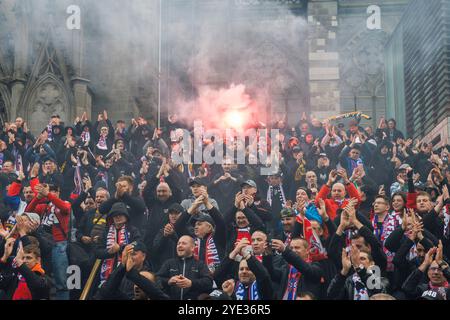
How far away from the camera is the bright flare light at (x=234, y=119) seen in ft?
58.0

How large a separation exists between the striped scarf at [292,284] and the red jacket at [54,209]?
10.2ft

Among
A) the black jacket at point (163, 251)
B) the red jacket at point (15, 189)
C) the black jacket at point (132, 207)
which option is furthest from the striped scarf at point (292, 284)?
the red jacket at point (15, 189)

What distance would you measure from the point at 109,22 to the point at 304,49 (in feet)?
17.8

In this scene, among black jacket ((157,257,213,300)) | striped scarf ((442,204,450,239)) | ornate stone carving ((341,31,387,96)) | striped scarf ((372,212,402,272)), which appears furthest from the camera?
ornate stone carving ((341,31,387,96))

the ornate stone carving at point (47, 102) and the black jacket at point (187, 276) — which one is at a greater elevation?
the ornate stone carving at point (47, 102)

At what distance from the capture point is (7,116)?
702 inches

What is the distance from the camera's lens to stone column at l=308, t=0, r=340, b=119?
18938 millimetres

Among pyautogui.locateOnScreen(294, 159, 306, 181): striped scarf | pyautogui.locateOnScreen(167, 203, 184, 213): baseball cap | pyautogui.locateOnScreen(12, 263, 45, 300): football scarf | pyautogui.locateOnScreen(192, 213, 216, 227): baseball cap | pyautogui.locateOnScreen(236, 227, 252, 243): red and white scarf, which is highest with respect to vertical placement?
pyautogui.locateOnScreen(294, 159, 306, 181): striped scarf

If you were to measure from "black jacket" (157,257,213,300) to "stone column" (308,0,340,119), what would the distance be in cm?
1113

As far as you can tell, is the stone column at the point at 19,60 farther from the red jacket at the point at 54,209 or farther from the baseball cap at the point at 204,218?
the baseball cap at the point at 204,218

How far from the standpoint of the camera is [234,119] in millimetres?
18453

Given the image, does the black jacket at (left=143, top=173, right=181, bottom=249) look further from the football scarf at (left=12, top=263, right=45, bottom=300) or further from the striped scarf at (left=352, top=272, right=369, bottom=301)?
the striped scarf at (left=352, top=272, right=369, bottom=301)

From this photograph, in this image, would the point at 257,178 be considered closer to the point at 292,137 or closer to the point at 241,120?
the point at 292,137

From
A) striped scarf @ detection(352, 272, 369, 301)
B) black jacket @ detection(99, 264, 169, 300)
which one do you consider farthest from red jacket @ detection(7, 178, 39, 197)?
striped scarf @ detection(352, 272, 369, 301)
